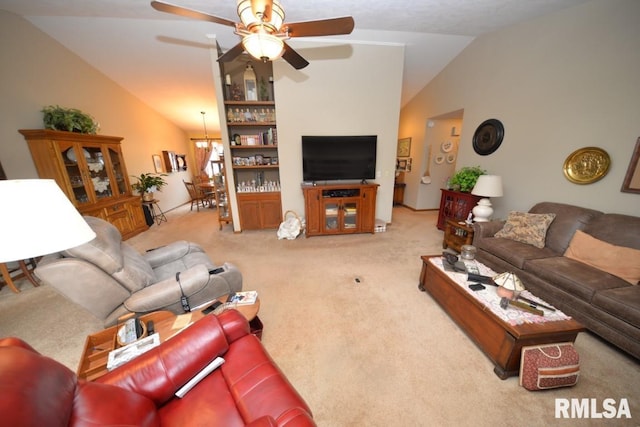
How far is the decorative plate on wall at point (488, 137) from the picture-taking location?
10.8 feet

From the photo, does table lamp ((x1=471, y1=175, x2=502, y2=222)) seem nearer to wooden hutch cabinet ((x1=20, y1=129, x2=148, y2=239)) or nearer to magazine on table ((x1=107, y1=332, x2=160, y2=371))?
magazine on table ((x1=107, y1=332, x2=160, y2=371))

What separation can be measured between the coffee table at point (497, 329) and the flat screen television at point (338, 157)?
7.36 feet

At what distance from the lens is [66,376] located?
2.40 ft

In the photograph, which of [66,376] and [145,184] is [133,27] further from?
[66,376]

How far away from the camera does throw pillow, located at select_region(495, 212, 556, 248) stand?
93.4 inches

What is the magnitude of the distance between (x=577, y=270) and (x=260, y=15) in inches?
127

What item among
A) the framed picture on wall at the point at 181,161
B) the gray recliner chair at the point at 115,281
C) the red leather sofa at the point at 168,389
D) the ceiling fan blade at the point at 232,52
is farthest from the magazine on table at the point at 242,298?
the framed picture on wall at the point at 181,161

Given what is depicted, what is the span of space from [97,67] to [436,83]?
251 inches

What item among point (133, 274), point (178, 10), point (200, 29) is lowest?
point (133, 274)

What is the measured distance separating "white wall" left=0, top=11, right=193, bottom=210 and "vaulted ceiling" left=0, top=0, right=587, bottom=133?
17 centimetres

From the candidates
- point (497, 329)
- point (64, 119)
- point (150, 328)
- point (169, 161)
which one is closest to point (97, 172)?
point (64, 119)

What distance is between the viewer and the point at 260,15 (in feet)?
4.70

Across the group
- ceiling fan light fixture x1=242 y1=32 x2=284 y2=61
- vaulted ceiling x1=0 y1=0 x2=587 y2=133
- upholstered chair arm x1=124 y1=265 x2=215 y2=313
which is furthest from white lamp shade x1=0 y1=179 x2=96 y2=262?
vaulted ceiling x1=0 y1=0 x2=587 y2=133

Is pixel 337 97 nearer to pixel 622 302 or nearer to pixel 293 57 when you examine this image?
pixel 293 57
